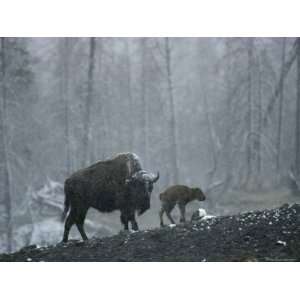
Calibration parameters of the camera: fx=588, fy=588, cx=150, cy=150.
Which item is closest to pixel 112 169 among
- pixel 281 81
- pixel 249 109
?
pixel 249 109

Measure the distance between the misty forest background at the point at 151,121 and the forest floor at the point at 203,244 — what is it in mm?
321

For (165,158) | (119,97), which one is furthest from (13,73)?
(165,158)

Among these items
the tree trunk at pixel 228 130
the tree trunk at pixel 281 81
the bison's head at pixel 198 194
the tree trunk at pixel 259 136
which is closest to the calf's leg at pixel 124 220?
the bison's head at pixel 198 194

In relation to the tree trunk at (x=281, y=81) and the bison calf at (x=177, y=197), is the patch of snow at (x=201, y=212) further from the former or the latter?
the tree trunk at (x=281, y=81)

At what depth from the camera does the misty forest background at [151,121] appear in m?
8.30

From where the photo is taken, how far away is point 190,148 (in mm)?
8523

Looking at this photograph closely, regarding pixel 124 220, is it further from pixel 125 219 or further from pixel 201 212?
pixel 201 212

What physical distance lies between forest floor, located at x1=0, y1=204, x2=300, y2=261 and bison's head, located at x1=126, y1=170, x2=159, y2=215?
15.3 inches

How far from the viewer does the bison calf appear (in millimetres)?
8203

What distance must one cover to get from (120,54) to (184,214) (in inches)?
97.0

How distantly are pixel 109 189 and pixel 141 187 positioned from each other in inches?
18.3

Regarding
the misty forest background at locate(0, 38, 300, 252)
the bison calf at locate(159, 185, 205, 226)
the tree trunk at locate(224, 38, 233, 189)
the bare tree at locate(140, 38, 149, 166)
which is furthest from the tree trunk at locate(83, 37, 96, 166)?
the tree trunk at locate(224, 38, 233, 189)

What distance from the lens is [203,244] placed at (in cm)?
770

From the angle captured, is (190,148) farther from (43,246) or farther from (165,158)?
(43,246)
